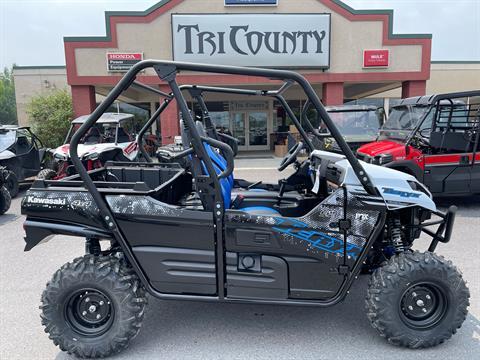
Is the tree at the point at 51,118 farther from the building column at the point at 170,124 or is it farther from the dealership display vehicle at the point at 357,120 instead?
the dealership display vehicle at the point at 357,120

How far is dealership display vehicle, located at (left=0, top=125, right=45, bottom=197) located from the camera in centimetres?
818

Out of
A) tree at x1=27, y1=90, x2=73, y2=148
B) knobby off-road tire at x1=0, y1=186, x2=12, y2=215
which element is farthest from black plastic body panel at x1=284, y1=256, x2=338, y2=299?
tree at x1=27, y1=90, x2=73, y2=148

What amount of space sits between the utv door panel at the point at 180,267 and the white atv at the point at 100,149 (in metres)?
5.85

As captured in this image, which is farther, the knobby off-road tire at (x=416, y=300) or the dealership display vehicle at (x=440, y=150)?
the dealership display vehicle at (x=440, y=150)

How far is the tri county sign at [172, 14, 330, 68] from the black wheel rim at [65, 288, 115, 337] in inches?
496

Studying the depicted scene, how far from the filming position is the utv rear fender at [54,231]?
8.89 feet

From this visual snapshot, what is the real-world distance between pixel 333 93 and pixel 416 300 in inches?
515

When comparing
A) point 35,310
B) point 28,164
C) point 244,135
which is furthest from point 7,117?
point 35,310

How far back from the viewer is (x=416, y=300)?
272cm

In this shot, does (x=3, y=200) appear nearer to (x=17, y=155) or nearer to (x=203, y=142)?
(x=17, y=155)

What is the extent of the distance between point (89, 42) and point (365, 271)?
13654 mm

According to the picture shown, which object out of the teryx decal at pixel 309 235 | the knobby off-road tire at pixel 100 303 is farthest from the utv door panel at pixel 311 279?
the knobby off-road tire at pixel 100 303

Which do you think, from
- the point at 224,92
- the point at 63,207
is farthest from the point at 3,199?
the point at 224,92

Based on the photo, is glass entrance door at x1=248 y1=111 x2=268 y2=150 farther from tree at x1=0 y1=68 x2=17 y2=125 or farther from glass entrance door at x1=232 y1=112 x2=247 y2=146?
tree at x1=0 y1=68 x2=17 y2=125
